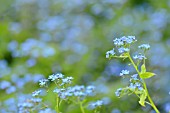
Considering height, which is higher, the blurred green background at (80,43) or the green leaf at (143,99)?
the blurred green background at (80,43)

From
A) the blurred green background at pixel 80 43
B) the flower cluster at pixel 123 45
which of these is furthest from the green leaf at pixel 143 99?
the blurred green background at pixel 80 43

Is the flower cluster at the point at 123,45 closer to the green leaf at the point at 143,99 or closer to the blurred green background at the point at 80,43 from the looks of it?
the green leaf at the point at 143,99

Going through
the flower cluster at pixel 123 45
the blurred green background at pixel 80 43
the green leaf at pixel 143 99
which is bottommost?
the green leaf at pixel 143 99

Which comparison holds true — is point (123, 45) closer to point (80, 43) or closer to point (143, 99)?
point (143, 99)

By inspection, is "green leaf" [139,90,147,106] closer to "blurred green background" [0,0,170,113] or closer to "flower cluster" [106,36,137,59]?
"flower cluster" [106,36,137,59]

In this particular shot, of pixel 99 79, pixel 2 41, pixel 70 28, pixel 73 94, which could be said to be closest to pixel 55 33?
pixel 70 28

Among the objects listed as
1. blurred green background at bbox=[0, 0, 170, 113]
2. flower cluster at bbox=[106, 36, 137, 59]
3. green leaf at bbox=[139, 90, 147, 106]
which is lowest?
green leaf at bbox=[139, 90, 147, 106]

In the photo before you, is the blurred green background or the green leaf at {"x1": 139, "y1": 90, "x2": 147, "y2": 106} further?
the blurred green background

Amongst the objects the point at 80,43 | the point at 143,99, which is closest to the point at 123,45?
the point at 143,99

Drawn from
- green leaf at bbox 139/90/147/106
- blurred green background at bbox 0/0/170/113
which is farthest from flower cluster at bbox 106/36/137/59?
blurred green background at bbox 0/0/170/113
